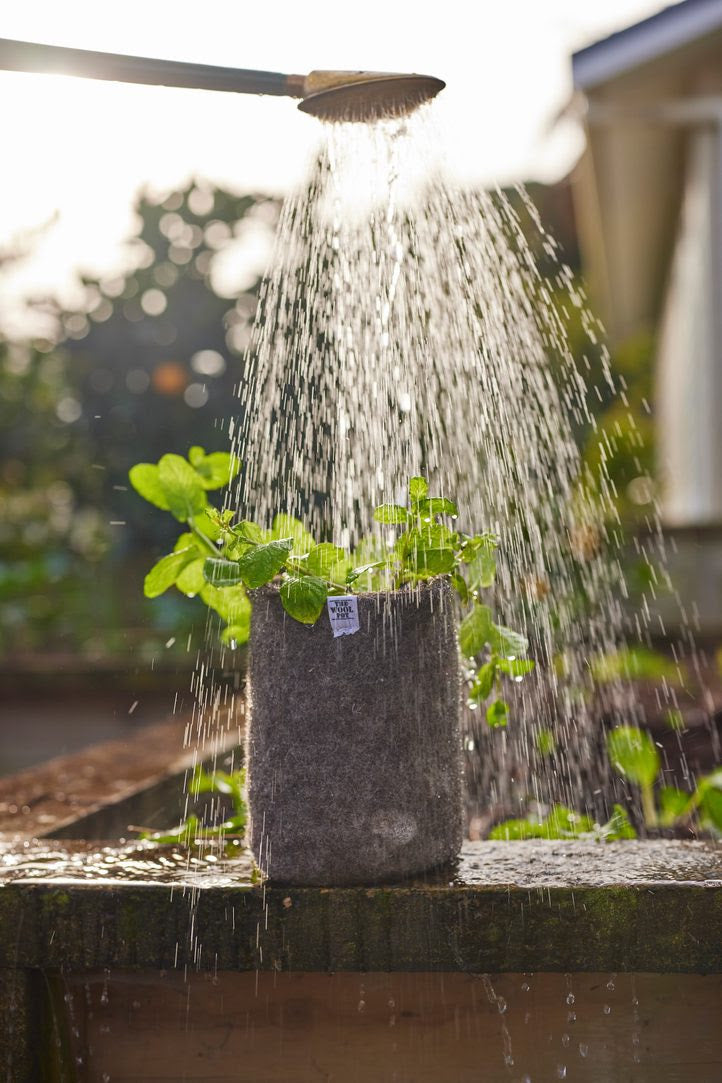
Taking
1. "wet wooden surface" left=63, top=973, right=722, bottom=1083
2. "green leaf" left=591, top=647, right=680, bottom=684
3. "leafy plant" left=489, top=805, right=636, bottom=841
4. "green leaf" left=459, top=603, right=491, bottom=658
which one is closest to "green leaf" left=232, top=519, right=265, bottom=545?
"green leaf" left=459, top=603, right=491, bottom=658

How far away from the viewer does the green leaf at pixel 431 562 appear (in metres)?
1.65

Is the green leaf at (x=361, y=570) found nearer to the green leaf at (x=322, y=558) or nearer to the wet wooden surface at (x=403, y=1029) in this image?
the green leaf at (x=322, y=558)

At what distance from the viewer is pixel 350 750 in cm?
155

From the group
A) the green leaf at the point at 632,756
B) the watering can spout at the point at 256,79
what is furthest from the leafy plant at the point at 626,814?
the watering can spout at the point at 256,79

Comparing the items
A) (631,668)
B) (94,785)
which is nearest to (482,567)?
(94,785)

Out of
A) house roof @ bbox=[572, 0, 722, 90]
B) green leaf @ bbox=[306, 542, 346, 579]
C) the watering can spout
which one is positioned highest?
house roof @ bbox=[572, 0, 722, 90]

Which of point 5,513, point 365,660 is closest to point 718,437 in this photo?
point 5,513

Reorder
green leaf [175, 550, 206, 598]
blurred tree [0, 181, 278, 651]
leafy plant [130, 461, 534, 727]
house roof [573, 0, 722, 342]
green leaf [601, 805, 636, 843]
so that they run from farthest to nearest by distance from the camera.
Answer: blurred tree [0, 181, 278, 651], house roof [573, 0, 722, 342], green leaf [601, 805, 636, 843], green leaf [175, 550, 206, 598], leafy plant [130, 461, 534, 727]

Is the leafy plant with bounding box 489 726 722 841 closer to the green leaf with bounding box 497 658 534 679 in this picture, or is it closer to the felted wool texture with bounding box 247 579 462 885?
the green leaf with bounding box 497 658 534 679

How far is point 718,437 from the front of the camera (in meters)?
8.73

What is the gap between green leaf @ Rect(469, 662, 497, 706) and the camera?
1.80 m

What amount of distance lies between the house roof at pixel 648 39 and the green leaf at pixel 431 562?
18.9 ft

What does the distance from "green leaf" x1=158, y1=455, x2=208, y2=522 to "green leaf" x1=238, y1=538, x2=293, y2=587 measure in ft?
0.79

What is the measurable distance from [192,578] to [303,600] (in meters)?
0.35
